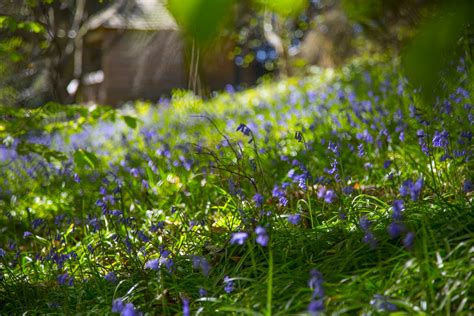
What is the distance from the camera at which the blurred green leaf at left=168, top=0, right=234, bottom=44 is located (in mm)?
558

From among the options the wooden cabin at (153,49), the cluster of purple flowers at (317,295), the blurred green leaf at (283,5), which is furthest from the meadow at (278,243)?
the wooden cabin at (153,49)

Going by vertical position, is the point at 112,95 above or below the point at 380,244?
below

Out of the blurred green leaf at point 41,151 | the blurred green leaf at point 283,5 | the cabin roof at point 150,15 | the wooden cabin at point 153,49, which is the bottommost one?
the blurred green leaf at point 41,151

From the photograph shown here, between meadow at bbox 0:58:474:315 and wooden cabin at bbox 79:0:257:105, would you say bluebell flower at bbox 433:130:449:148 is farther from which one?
wooden cabin at bbox 79:0:257:105

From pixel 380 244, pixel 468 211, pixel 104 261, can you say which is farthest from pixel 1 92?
pixel 468 211

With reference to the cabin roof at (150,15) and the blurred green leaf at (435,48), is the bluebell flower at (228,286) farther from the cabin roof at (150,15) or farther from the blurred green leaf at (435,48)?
the blurred green leaf at (435,48)

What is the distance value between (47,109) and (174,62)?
296 centimetres

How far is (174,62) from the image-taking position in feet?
2.41

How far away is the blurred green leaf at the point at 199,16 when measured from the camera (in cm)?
56

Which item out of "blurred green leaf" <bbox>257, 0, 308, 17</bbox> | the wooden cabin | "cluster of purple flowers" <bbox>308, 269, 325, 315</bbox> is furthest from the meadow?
the wooden cabin

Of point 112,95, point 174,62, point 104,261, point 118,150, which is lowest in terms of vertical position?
point 112,95

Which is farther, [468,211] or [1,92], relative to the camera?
[1,92]

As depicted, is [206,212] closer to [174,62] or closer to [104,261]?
[104,261]

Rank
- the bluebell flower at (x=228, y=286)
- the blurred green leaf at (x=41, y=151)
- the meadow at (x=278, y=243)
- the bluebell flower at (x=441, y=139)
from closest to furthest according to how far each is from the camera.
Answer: the meadow at (x=278, y=243), the bluebell flower at (x=228, y=286), the bluebell flower at (x=441, y=139), the blurred green leaf at (x=41, y=151)
